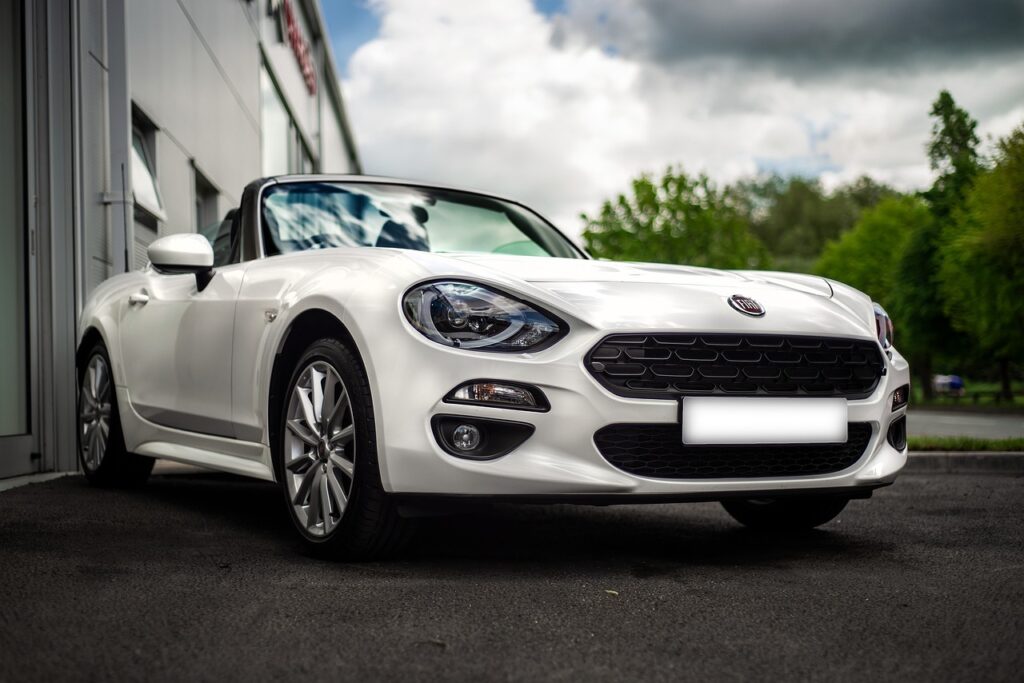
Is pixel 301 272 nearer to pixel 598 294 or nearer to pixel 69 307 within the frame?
pixel 598 294

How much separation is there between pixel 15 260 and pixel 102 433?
1.31 meters

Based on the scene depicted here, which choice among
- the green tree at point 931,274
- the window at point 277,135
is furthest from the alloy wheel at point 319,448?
the green tree at point 931,274

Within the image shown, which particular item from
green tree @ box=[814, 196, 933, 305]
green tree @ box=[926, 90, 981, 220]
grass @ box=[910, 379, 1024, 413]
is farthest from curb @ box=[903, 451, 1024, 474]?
green tree @ box=[814, 196, 933, 305]

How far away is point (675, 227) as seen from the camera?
46.3 meters

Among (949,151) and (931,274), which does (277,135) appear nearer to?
(931,274)

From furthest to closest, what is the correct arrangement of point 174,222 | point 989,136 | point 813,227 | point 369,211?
point 813,227 < point 989,136 < point 174,222 < point 369,211

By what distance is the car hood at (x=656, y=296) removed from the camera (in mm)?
3464

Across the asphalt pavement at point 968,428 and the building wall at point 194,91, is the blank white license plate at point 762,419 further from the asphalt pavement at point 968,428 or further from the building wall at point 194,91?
the asphalt pavement at point 968,428

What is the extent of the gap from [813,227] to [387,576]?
271 ft

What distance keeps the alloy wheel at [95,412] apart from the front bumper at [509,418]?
2.70m

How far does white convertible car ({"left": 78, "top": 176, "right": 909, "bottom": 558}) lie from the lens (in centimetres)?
333

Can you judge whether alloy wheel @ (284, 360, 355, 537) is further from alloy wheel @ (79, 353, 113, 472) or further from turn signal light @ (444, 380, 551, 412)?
alloy wheel @ (79, 353, 113, 472)

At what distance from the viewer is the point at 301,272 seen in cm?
400

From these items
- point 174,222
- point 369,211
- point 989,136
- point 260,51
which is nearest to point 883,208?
point 989,136
